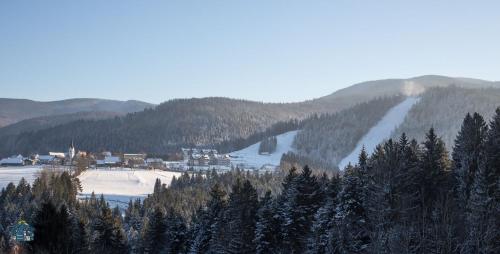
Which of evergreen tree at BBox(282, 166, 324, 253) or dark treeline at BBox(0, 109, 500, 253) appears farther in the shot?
evergreen tree at BBox(282, 166, 324, 253)

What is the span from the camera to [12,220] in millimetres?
110688

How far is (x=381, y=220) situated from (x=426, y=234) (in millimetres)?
7532

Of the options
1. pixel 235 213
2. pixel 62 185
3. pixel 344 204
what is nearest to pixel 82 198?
pixel 62 185

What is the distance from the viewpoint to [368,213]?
137ft

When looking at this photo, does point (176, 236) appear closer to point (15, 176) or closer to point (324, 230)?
point (324, 230)

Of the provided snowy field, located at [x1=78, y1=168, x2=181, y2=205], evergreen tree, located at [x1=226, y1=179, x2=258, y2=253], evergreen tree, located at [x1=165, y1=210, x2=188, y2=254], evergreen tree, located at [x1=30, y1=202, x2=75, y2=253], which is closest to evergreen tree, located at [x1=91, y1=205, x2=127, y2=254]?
evergreen tree, located at [x1=165, y1=210, x2=188, y2=254]

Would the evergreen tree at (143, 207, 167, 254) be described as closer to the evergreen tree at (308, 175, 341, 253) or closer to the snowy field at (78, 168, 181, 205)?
the evergreen tree at (308, 175, 341, 253)

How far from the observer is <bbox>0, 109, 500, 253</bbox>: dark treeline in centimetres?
3203

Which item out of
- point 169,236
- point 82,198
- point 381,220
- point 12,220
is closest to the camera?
point 381,220

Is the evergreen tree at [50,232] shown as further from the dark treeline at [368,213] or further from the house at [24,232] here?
the house at [24,232]

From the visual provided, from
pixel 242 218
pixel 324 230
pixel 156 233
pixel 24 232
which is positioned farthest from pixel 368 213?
pixel 156 233

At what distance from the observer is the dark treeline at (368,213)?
32.0m

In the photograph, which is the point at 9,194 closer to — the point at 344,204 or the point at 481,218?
the point at 344,204

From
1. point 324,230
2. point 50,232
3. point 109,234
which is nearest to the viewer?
point 50,232
